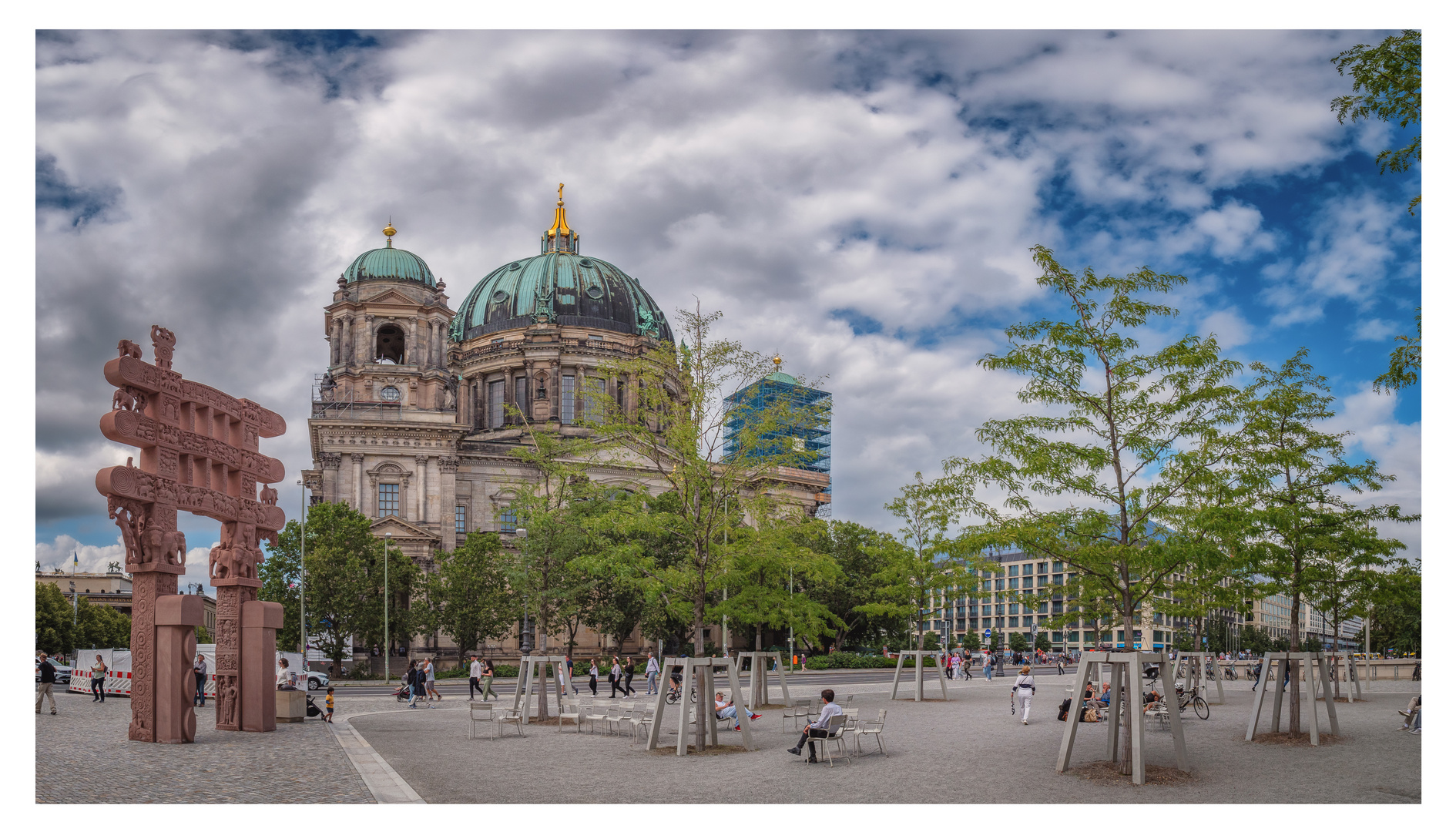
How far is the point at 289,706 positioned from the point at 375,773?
39.5 feet

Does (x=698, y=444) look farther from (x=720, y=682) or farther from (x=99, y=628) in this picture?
(x=99, y=628)

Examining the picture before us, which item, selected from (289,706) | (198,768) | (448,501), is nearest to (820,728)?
(198,768)

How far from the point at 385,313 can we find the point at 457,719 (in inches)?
2212

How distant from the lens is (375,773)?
17.0 meters

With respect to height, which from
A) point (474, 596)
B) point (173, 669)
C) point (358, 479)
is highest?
point (358, 479)

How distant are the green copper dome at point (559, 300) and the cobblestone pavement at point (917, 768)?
257ft

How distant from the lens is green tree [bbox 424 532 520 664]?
61688 mm

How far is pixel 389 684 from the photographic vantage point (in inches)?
2082

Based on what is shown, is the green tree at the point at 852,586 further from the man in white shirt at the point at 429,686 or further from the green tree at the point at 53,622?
the green tree at the point at 53,622

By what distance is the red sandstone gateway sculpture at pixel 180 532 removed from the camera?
67.0 ft

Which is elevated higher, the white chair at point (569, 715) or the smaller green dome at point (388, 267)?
the smaller green dome at point (388, 267)

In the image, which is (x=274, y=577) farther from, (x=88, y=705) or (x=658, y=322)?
(x=658, y=322)

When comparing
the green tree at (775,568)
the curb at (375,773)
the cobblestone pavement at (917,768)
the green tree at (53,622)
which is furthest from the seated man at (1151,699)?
the green tree at (53,622)

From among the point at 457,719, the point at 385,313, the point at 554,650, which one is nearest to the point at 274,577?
the point at 554,650
